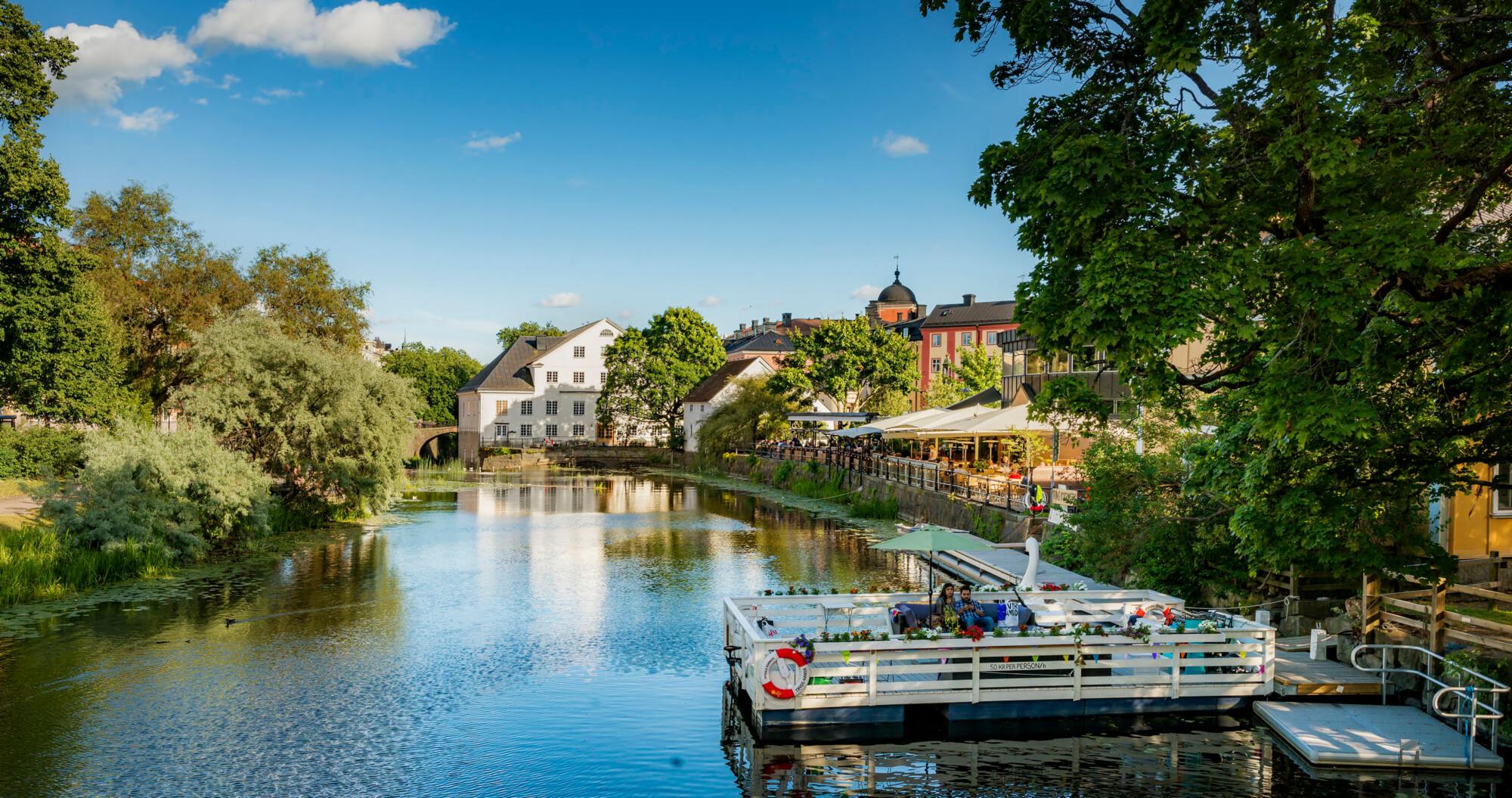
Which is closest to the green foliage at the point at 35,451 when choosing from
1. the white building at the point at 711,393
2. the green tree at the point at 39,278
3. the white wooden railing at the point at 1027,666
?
the green tree at the point at 39,278

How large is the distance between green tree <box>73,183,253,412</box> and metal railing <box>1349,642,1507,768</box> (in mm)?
36791

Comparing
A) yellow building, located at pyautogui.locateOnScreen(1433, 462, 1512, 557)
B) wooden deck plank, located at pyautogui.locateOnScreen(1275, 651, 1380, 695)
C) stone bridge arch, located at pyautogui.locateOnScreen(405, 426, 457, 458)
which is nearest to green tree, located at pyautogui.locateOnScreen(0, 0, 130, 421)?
wooden deck plank, located at pyautogui.locateOnScreen(1275, 651, 1380, 695)

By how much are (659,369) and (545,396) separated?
13634 millimetres

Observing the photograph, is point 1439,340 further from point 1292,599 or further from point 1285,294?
point 1292,599

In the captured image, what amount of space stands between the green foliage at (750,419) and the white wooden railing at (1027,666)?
48.3m

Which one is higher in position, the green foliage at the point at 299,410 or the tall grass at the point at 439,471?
the green foliage at the point at 299,410

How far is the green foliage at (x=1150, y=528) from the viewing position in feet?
54.7

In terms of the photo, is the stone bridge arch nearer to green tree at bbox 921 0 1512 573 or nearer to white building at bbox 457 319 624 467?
white building at bbox 457 319 624 467

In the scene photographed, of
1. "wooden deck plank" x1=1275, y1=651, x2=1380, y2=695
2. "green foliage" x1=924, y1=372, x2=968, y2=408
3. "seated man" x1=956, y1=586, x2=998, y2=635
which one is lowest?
"wooden deck plank" x1=1275, y1=651, x2=1380, y2=695

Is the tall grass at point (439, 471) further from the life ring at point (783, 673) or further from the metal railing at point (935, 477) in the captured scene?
the life ring at point (783, 673)

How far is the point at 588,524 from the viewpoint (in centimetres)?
3619

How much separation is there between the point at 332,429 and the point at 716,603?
1620 cm

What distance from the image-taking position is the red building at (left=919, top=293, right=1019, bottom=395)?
88181 mm

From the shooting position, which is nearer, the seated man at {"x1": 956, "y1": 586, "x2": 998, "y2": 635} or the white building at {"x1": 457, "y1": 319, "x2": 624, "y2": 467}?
the seated man at {"x1": 956, "y1": 586, "x2": 998, "y2": 635}
